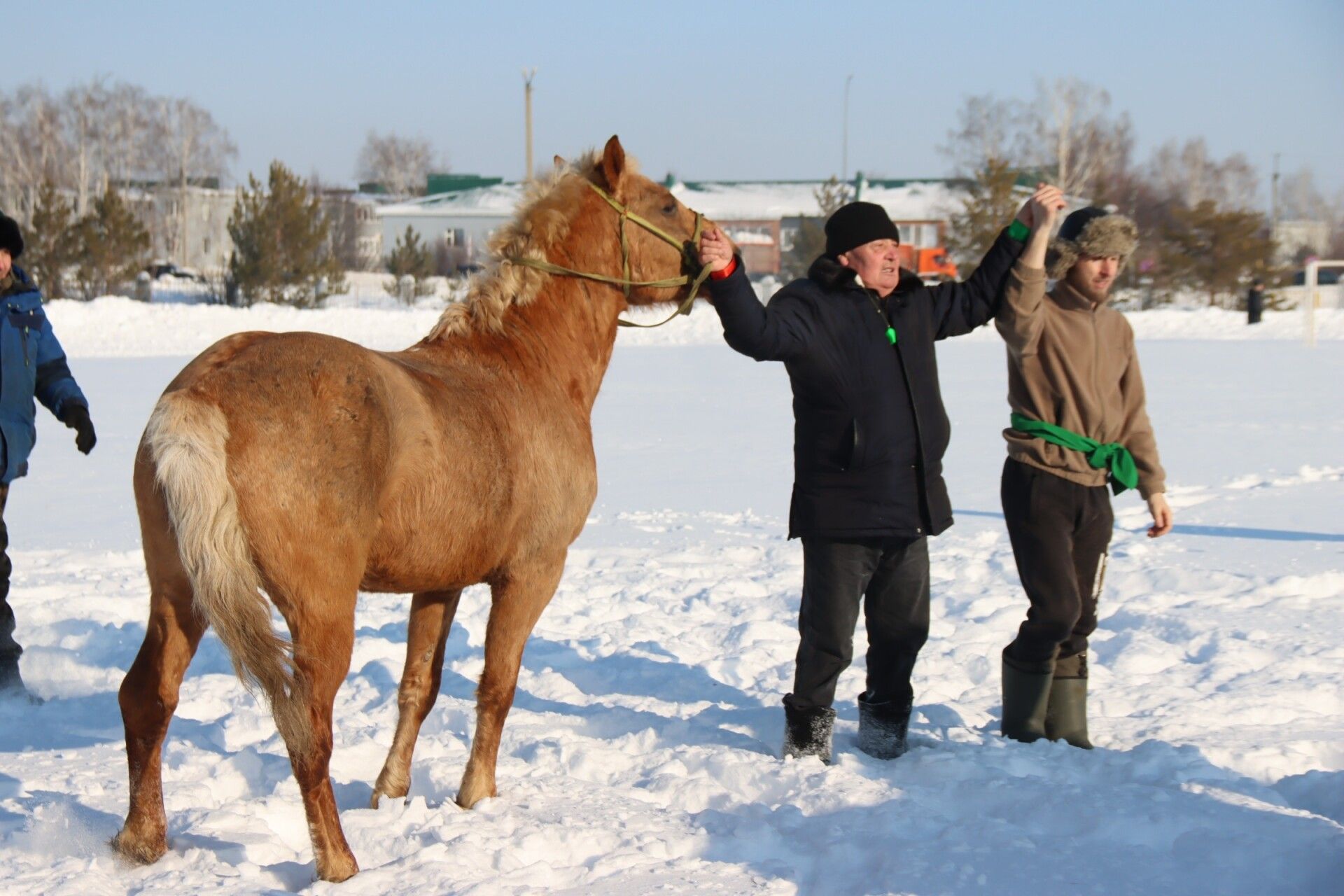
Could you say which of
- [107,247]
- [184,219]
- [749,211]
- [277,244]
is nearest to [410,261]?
[277,244]

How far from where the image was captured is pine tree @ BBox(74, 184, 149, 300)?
29.0 meters

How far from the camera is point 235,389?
286 centimetres

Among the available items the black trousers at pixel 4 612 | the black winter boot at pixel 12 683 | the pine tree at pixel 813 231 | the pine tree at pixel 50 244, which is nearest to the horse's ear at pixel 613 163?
the black trousers at pixel 4 612

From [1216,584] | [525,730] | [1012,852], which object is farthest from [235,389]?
[1216,584]

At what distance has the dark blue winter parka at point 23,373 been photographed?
461cm

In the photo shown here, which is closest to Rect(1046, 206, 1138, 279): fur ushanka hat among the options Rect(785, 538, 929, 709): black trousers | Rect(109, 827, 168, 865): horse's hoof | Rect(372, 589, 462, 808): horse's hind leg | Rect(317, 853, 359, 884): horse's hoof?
Rect(785, 538, 929, 709): black trousers

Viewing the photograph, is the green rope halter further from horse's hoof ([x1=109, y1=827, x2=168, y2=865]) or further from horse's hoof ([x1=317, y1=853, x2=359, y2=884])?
horse's hoof ([x1=109, y1=827, x2=168, y2=865])

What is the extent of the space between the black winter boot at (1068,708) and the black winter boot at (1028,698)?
0.13ft

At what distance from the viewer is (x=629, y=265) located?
4.02 meters

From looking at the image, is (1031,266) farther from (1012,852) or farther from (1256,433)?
(1256,433)

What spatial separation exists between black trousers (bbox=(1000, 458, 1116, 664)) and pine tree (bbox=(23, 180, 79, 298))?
28835mm

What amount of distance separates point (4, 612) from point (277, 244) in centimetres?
2648

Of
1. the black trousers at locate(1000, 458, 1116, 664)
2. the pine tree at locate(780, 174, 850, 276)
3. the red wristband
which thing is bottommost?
the black trousers at locate(1000, 458, 1116, 664)

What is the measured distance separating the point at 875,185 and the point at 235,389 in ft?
184
